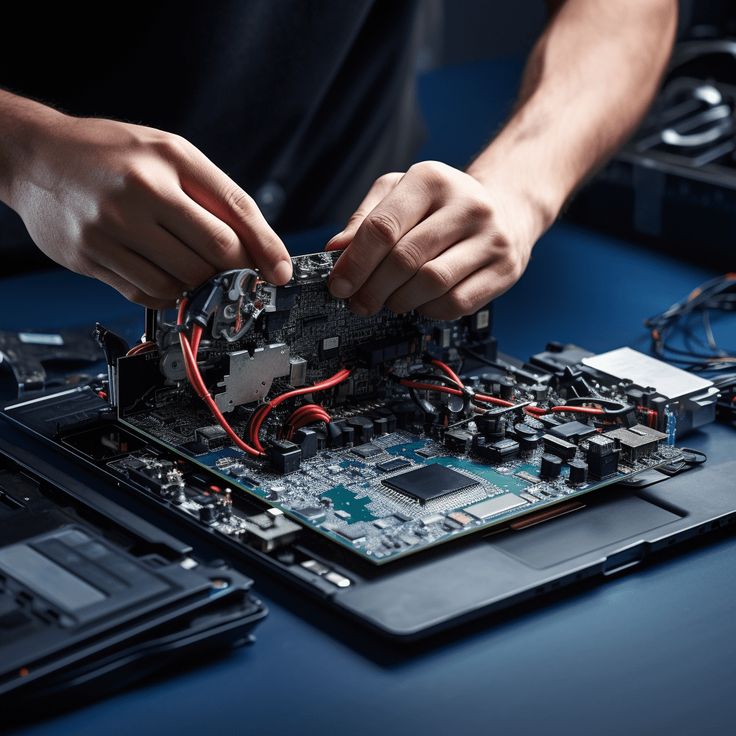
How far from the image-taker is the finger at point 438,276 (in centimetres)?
221

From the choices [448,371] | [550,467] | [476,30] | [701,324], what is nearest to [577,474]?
[550,467]

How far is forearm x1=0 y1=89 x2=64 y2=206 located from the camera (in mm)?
2143

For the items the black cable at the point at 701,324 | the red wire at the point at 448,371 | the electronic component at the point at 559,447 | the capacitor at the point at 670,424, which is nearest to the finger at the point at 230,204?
the red wire at the point at 448,371

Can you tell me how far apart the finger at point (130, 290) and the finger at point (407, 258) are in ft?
1.20

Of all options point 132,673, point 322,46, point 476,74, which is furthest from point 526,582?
point 476,74

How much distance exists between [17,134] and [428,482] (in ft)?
3.21

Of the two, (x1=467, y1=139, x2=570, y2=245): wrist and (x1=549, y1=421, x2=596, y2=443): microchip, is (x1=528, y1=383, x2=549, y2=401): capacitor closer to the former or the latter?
(x1=549, y1=421, x2=596, y2=443): microchip

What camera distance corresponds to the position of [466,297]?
229 centimetres

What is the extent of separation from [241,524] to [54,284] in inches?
56.2

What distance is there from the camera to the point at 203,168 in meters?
1.99

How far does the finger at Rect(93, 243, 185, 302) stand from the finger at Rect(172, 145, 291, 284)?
0.46ft

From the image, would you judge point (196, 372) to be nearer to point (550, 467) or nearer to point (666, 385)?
point (550, 467)

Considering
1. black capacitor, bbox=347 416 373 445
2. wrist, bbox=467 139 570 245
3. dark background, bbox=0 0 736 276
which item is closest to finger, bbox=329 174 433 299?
black capacitor, bbox=347 416 373 445

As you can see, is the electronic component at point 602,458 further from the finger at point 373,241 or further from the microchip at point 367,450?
the finger at point 373,241
